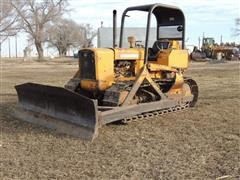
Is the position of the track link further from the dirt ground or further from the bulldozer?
the dirt ground

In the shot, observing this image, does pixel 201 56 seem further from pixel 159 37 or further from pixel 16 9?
pixel 159 37

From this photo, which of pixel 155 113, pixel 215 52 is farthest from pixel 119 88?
pixel 215 52

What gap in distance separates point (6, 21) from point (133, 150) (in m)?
46.5

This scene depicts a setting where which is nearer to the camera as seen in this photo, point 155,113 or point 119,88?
point 119,88

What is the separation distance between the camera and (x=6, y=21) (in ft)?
164

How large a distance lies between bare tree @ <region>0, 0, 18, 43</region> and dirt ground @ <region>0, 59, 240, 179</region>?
140 feet

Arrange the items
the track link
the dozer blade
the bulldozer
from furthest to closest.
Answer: the track link → the bulldozer → the dozer blade

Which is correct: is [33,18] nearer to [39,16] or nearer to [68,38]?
[39,16]

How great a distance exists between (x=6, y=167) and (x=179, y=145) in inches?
101

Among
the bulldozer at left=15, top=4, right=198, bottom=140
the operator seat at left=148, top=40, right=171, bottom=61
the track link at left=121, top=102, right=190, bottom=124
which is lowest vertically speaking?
the track link at left=121, top=102, right=190, bottom=124

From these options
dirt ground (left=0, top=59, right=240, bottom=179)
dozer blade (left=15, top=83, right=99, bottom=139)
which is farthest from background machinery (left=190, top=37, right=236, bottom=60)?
dirt ground (left=0, top=59, right=240, bottom=179)

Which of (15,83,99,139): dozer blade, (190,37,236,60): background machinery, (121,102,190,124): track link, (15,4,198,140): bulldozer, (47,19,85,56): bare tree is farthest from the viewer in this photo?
(47,19,85,56): bare tree

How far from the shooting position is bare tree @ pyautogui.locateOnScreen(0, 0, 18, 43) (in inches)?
1954

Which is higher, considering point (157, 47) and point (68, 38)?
point (68, 38)
